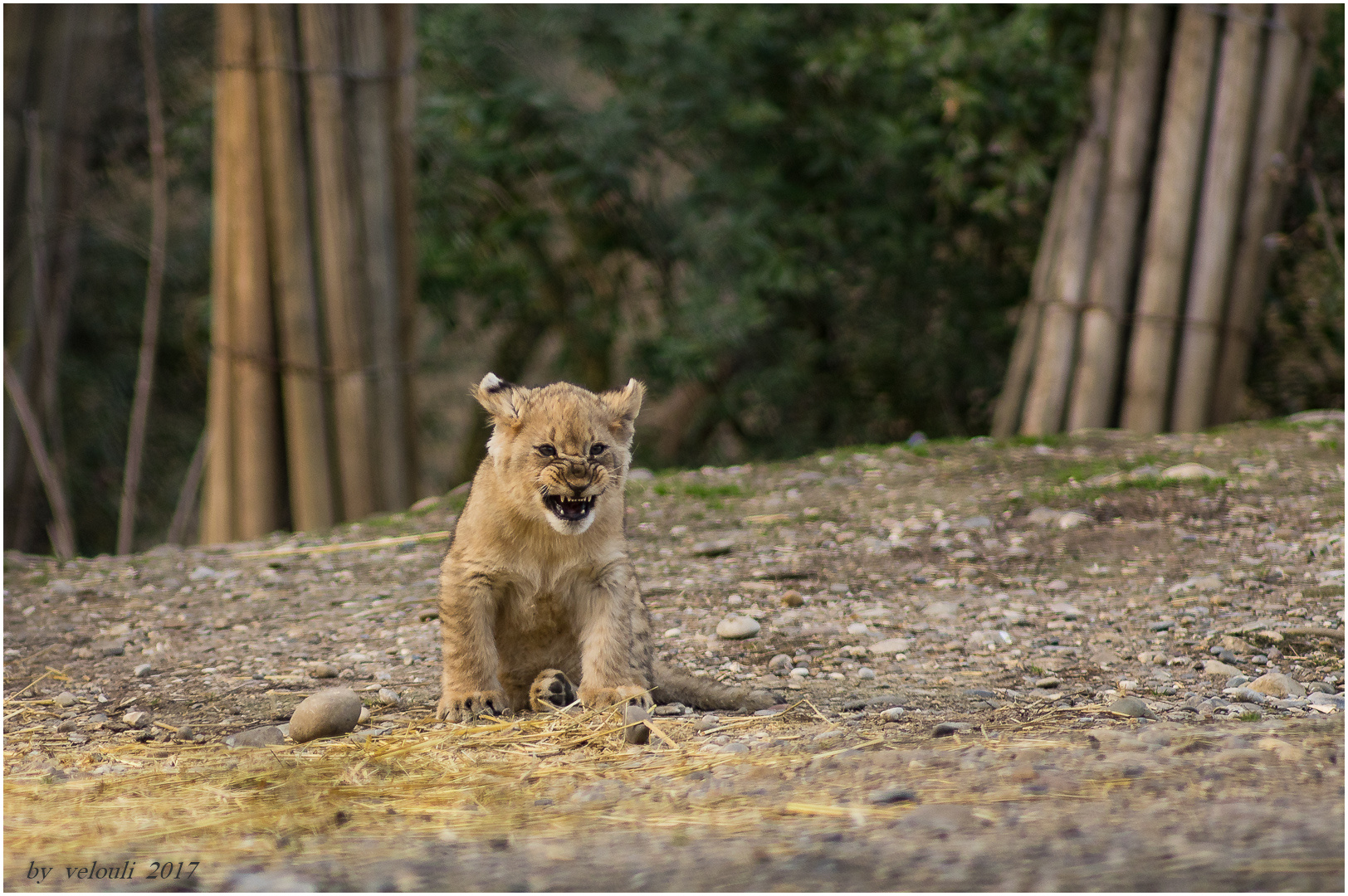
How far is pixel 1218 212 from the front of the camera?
8742 mm

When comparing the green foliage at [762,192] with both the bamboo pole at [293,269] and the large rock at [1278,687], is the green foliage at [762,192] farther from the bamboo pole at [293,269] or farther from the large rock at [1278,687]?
the large rock at [1278,687]

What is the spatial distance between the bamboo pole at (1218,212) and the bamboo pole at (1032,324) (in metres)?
0.93

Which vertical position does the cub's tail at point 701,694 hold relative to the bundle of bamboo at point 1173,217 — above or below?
below

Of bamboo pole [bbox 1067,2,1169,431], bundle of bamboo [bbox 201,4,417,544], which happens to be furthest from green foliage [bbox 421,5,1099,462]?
bundle of bamboo [bbox 201,4,417,544]

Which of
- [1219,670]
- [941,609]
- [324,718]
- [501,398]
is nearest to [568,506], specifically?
[501,398]

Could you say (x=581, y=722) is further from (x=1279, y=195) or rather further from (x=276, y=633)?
(x=1279, y=195)

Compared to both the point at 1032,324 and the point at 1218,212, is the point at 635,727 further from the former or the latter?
the point at 1218,212

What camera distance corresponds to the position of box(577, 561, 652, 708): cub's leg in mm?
4055

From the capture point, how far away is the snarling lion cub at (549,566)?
393 cm

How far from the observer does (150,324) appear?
7.69m

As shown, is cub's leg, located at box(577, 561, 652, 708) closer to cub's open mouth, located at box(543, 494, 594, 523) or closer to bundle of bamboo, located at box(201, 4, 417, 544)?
cub's open mouth, located at box(543, 494, 594, 523)

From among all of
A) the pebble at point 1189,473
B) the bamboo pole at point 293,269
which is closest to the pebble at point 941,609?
the pebble at point 1189,473

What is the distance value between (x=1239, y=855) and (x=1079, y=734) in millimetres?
971

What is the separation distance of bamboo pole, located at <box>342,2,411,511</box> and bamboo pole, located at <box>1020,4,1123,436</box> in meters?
4.36
